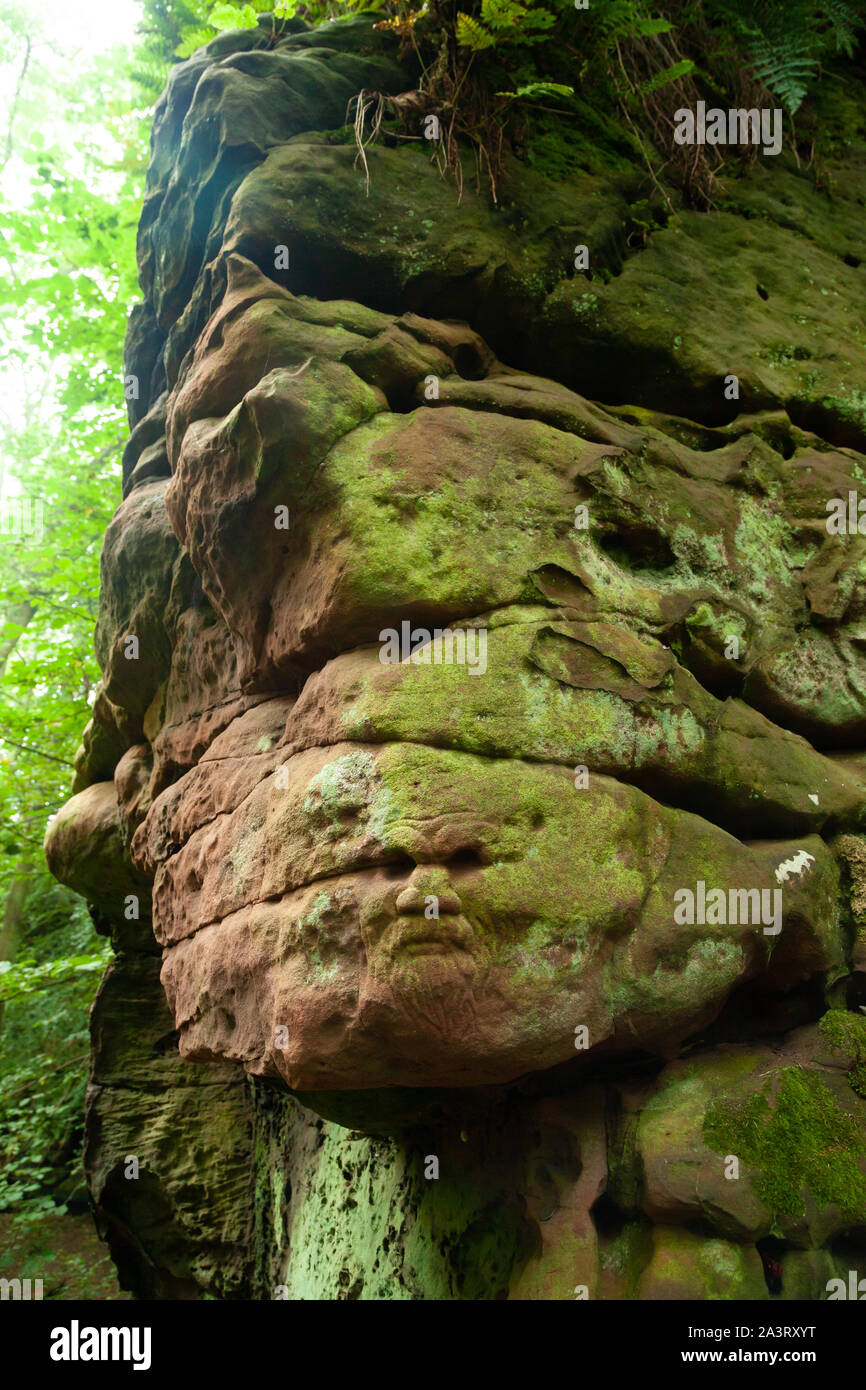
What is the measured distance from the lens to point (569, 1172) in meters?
3.79

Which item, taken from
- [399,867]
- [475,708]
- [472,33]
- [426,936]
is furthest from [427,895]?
[472,33]

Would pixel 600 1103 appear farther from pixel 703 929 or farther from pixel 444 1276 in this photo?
pixel 444 1276

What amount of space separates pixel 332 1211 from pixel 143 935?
2851 mm

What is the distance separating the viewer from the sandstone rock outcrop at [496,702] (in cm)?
334

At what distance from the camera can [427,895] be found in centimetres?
310

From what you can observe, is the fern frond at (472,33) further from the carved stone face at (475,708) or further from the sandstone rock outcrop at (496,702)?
the carved stone face at (475,708)

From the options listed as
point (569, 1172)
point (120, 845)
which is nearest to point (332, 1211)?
point (569, 1172)

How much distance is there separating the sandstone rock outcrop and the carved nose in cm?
1

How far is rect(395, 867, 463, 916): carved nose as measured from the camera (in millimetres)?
3092

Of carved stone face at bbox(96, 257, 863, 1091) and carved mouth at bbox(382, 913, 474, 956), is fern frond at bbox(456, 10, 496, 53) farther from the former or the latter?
carved mouth at bbox(382, 913, 474, 956)

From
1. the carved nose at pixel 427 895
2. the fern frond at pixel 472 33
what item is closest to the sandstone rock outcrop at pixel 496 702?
the carved nose at pixel 427 895

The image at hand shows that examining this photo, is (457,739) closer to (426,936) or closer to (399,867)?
(399,867)

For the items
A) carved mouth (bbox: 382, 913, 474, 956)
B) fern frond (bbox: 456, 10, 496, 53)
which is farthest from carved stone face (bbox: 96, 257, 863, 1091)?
fern frond (bbox: 456, 10, 496, 53)

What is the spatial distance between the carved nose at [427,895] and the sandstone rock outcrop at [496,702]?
0.04 feet
